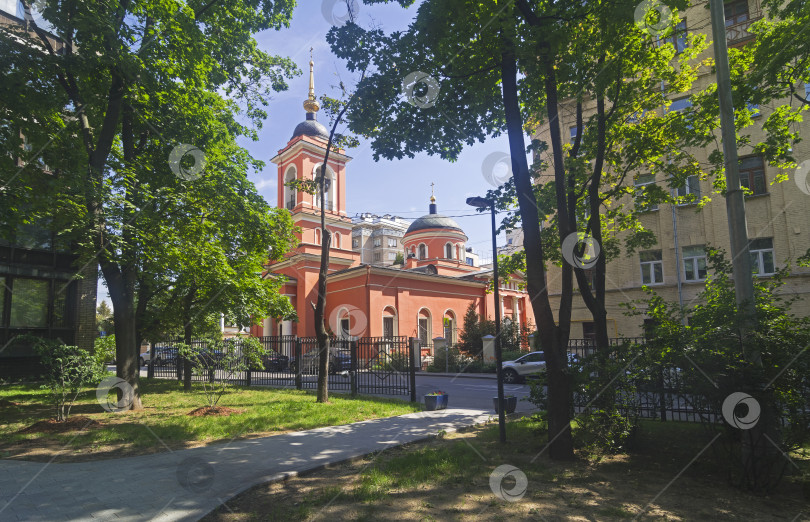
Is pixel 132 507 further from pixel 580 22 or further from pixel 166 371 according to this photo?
pixel 166 371

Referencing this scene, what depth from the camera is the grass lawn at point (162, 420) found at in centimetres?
736

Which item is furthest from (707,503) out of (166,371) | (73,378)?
(166,371)

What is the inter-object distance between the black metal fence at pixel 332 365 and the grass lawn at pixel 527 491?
635 cm

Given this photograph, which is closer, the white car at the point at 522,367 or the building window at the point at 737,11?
the white car at the point at 522,367

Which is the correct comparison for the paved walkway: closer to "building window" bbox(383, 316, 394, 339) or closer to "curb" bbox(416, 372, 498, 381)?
"curb" bbox(416, 372, 498, 381)

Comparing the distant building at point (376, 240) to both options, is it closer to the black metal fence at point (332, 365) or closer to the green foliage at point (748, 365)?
the black metal fence at point (332, 365)

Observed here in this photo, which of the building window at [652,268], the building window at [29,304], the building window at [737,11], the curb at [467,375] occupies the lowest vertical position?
the curb at [467,375]

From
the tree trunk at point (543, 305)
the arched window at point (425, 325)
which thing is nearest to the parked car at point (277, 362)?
the tree trunk at point (543, 305)

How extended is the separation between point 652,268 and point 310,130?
28.3 meters

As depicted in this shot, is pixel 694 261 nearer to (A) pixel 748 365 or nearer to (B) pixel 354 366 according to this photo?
(B) pixel 354 366

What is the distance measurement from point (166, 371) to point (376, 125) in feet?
67.8

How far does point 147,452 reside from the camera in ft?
23.2

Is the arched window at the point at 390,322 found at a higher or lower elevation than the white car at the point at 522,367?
higher

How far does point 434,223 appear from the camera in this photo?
48.6 m
